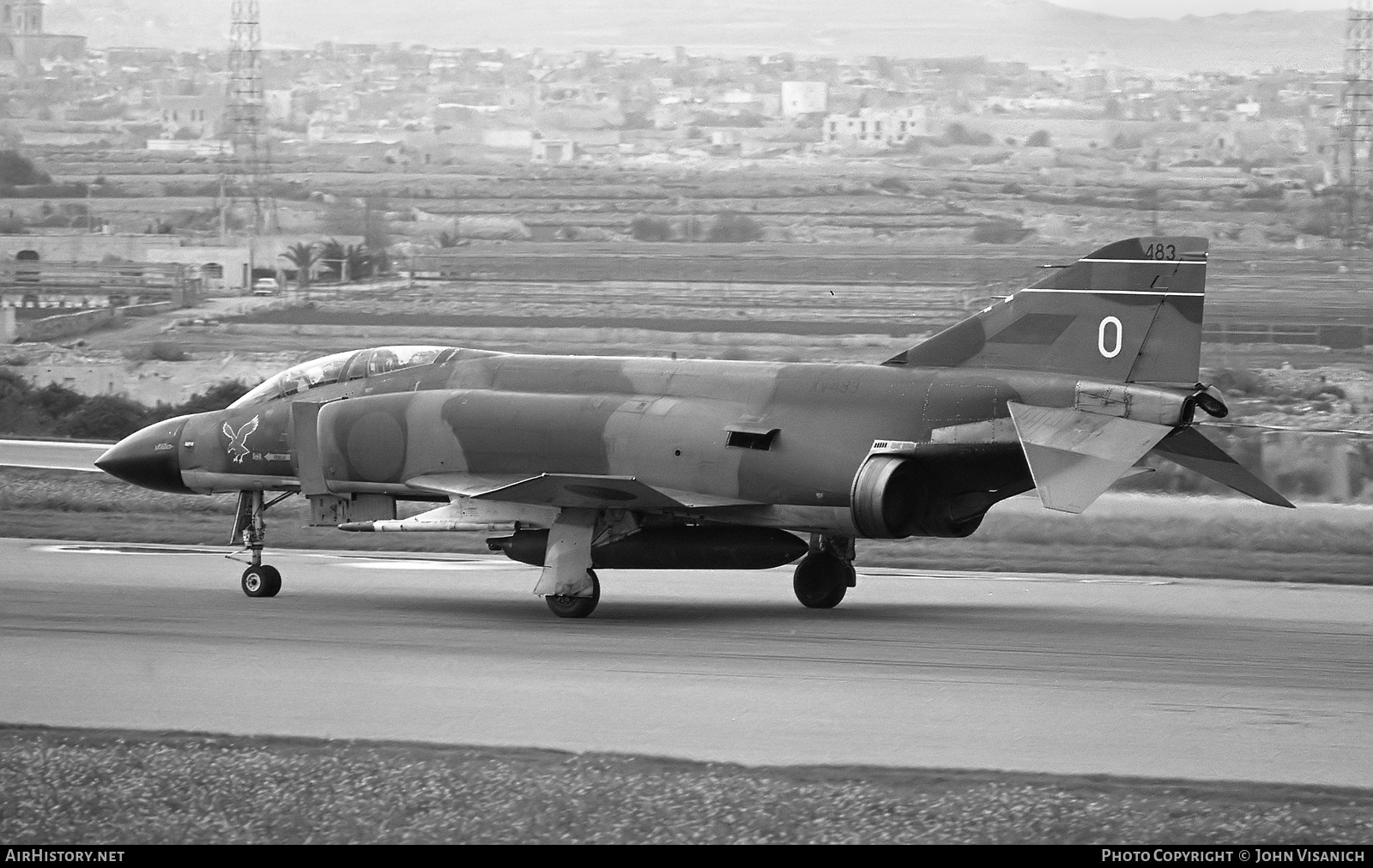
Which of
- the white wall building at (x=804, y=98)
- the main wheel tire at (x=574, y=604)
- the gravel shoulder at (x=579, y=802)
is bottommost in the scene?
the main wheel tire at (x=574, y=604)

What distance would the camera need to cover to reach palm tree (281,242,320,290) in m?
72.0

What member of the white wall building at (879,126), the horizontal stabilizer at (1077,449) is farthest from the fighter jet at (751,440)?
the white wall building at (879,126)

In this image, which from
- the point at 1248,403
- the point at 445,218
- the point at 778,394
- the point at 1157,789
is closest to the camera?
the point at 1157,789

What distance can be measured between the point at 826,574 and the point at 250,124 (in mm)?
82488

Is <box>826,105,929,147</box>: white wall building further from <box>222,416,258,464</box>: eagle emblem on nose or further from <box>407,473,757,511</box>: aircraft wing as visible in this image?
<box>407,473,757,511</box>: aircraft wing

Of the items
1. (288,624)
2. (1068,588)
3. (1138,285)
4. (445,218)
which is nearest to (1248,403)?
(1068,588)

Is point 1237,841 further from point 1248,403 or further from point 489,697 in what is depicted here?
point 1248,403

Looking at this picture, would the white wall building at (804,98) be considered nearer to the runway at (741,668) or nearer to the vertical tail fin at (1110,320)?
the runway at (741,668)

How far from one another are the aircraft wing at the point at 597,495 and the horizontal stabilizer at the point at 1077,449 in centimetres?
321

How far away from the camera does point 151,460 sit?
20953 mm

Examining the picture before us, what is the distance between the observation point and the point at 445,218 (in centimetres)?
8669

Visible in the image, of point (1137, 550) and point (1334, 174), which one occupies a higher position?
point (1334, 174)

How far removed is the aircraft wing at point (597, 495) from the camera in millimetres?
17844
